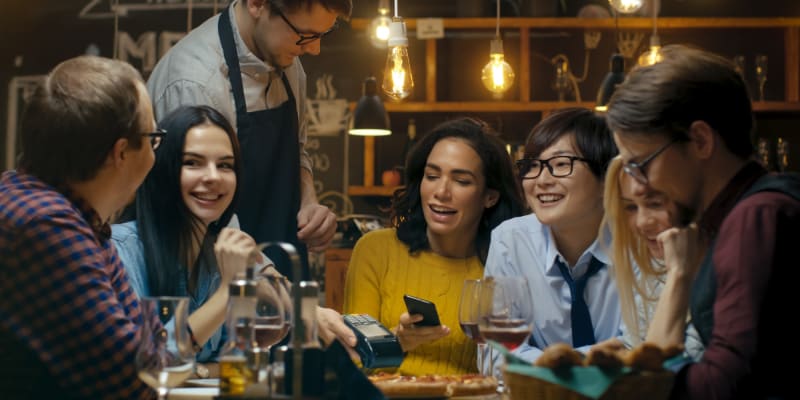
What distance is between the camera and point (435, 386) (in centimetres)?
171

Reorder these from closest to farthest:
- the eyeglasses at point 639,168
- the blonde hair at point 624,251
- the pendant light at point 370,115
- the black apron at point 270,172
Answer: the eyeglasses at point 639,168 < the blonde hair at point 624,251 < the black apron at point 270,172 < the pendant light at point 370,115

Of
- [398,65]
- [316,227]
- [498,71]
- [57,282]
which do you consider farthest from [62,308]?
[498,71]

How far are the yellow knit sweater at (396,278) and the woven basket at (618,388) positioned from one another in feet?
5.20

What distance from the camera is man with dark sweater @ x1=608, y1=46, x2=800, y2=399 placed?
1.40 metres

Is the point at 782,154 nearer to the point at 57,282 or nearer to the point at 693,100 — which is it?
the point at 693,100

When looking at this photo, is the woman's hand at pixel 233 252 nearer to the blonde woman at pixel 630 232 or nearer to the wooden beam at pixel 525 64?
the blonde woman at pixel 630 232

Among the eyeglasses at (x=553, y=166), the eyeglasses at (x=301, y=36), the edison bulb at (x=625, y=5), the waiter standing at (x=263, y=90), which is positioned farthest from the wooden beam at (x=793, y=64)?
the eyeglasses at (x=301, y=36)

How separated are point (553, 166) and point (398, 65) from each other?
27.0 inches

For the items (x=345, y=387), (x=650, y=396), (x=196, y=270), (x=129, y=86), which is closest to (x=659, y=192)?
(x=650, y=396)

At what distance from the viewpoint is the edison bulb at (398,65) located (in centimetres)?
314

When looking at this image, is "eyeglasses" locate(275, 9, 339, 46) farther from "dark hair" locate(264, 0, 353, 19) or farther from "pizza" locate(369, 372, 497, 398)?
"pizza" locate(369, 372, 497, 398)

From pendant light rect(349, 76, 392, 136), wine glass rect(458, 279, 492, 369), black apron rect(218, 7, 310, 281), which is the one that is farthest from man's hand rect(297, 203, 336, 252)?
pendant light rect(349, 76, 392, 136)

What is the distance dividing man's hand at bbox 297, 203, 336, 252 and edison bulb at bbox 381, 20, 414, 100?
56 cm

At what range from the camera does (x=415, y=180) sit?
3320 millimetres
